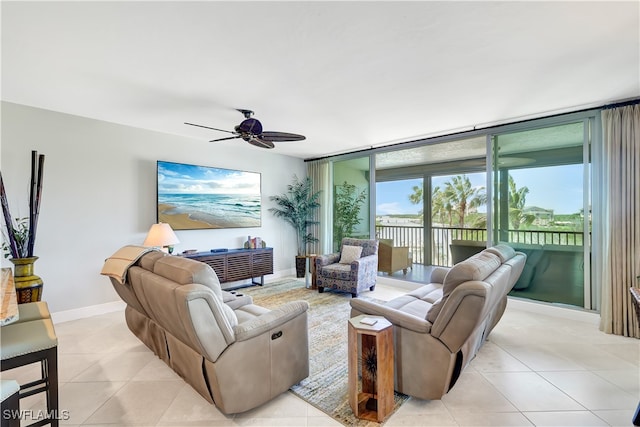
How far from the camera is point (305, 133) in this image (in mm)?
4402

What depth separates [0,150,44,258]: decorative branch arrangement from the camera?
2.95m

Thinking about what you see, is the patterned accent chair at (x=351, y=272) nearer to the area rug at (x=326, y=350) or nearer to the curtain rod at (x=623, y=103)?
the area rug at (x=326, y=350)

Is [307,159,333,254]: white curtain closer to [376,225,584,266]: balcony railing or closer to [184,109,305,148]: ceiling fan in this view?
[376,225,584,266]: balcony railing

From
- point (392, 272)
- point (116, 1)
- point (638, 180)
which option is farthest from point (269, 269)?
point (638, 180)

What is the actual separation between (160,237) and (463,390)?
3671 mm

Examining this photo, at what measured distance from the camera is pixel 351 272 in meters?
4.44

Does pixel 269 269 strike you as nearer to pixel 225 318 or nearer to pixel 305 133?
pixel 305 133

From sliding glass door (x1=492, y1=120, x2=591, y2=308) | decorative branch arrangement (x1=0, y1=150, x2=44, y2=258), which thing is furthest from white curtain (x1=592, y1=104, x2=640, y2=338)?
decorative branch arrangement (x1=0, y1=150, x2=44, y2=258)

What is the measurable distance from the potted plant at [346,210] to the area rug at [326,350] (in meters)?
1.58

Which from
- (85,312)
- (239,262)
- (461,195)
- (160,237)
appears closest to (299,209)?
(239,262)

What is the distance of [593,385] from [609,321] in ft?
4.81

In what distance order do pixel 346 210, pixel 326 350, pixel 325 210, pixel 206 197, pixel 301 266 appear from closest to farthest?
pixel 326 350, pixel 206 197, pixel 301 266, pixel 346 210, pixel 325 210

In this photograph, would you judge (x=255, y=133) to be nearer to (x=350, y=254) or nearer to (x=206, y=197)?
(x=206, y=197)

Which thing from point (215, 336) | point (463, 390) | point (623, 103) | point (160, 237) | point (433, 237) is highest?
point (623, 103)
